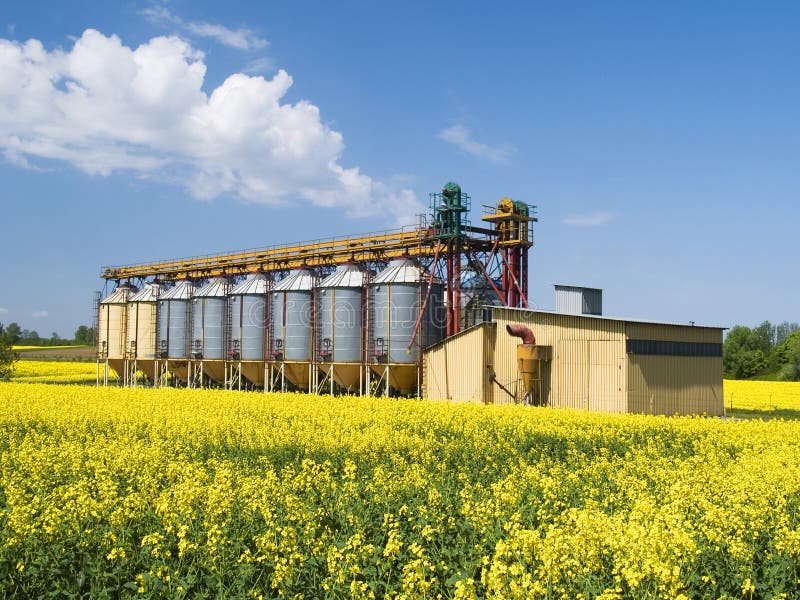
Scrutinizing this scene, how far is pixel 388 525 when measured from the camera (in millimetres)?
11375

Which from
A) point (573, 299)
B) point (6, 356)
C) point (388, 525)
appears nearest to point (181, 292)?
point (6, 356)

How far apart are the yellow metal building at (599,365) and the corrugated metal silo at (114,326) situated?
4256cm

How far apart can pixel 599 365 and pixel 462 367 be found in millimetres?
9029

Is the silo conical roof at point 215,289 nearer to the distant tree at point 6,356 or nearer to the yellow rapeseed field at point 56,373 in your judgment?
the distant tree at point 6,356

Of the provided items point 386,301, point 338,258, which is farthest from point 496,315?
point 338,258

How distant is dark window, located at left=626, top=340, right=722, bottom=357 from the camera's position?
35688 mm

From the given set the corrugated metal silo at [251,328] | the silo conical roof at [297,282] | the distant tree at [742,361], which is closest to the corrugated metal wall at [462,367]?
the silo conical roof at [297,282]

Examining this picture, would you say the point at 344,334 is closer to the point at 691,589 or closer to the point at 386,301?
the point at 386,301

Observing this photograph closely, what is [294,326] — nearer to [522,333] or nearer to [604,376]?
[522,333]

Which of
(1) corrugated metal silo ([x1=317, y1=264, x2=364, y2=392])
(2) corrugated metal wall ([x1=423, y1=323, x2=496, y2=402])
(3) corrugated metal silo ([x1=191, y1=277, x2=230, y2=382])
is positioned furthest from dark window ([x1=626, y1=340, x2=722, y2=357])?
(3) corrugated metal silo ([x1=191, y1=277, x2=230, y2=382])

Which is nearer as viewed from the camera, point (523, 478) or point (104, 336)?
point (523, 478)

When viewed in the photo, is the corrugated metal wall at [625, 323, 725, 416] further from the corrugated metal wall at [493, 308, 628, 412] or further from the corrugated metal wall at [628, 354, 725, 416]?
the corrugated metal wall at [493, 308, 628, 412]

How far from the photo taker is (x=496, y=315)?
138 ft

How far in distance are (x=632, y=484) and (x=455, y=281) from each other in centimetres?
3371
